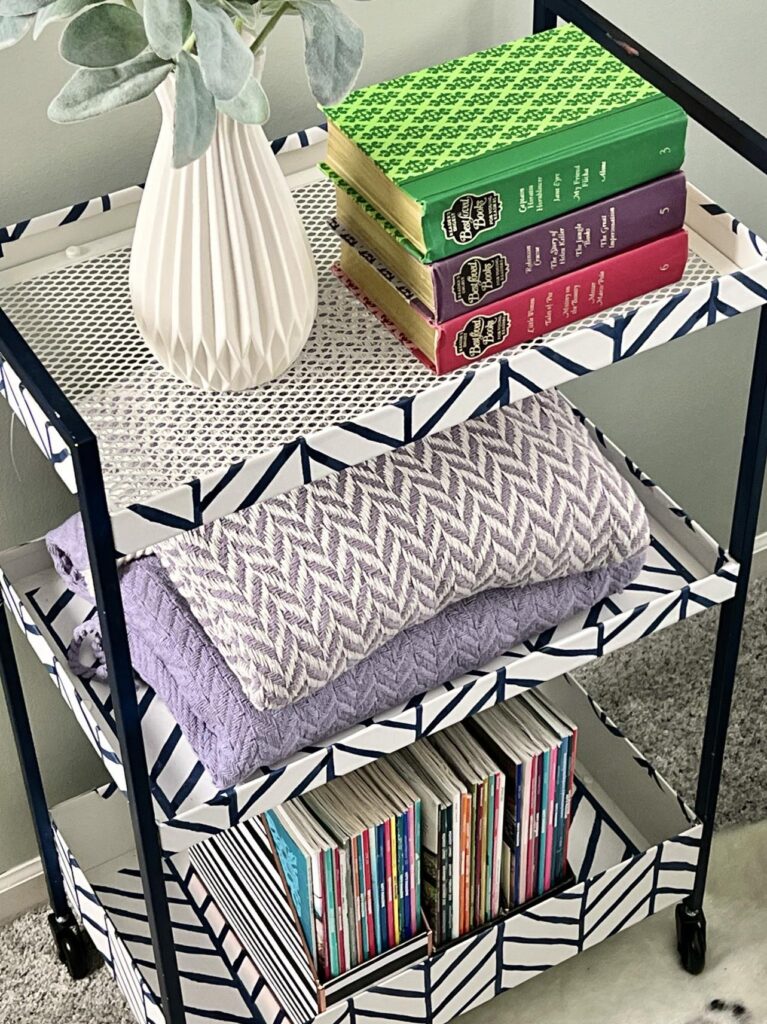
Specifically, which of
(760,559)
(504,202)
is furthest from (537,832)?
(760,559)

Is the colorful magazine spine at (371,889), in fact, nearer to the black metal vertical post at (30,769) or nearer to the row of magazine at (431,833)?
the row of magazine at (431,833)

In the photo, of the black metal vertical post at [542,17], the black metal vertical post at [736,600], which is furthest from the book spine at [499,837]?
the black metal vertical post at [542,17]

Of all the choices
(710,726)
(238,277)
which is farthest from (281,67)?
(710,726)

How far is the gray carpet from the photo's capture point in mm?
1572

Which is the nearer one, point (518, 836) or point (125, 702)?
point (125, 702)

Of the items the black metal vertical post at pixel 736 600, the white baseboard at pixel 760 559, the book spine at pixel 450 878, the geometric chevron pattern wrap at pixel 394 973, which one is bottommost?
the white baseboard at pixel 760 559

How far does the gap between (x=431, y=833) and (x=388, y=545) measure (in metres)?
0.35

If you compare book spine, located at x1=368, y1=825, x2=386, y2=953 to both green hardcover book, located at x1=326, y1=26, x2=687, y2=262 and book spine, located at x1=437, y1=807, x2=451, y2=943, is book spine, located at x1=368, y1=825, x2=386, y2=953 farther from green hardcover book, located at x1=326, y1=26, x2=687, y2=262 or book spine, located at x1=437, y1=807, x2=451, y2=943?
green hardcover book, located at x1=326, y1=26, x2=687, y2=262

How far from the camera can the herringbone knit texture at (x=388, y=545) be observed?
1.10 metres

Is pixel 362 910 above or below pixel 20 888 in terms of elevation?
above

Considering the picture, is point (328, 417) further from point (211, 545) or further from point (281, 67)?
point (281, 67)

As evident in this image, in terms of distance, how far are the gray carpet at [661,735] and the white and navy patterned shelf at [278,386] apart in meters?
0.79

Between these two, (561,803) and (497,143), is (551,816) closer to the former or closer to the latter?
(561,803)

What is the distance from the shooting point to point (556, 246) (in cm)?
104
